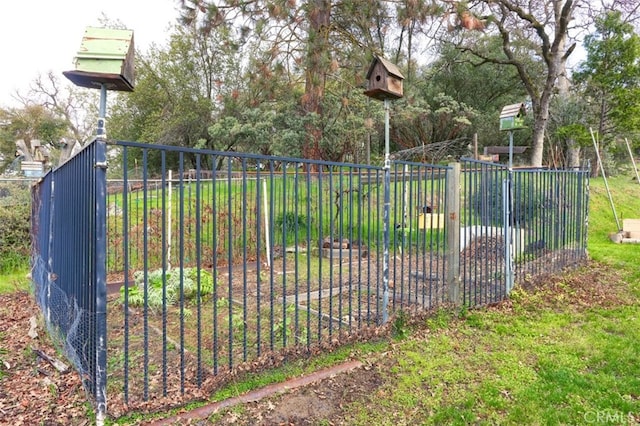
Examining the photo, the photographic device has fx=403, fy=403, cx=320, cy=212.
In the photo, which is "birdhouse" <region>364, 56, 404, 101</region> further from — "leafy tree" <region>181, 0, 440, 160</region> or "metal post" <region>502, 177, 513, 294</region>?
"leafy tree" <region>181, 0, 440, 160</region>

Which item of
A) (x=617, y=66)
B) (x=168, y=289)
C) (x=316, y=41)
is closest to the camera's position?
(x=168, y=289)

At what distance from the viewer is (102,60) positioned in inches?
87.0

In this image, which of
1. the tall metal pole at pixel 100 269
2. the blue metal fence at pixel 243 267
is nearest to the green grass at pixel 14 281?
the blue metal fence at pixel 243 267

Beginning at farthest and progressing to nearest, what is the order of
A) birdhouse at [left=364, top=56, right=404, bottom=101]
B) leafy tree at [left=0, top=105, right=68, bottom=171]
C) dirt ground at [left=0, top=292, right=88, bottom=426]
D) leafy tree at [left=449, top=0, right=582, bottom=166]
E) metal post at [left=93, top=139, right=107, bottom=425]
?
leafy tree at [left=0, top=105, right=68, bottom=171], leafy tree at [left=449, top=0, right=582, bottom=166], birdhouse at [left=364, top=56, right=404, bottom=101], dirt ground at [left=0, top=292, right=88, bottom=426], metal post at [left=93, top=139, right=107, bottom=425]

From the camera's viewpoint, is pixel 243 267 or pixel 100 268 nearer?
pixel 100 268

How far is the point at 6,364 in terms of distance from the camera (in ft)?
10.2

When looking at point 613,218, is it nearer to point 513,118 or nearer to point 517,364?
point 513,118

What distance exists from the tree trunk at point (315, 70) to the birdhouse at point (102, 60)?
20.6ft

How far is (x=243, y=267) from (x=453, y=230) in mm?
2390

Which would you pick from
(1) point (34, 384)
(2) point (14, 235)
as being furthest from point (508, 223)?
(2) point (14, 235)

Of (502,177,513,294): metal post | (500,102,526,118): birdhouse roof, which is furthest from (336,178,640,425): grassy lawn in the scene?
(500,102,526,118): birdhouse roof

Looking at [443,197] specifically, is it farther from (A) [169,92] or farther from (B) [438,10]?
(A) [169,92]

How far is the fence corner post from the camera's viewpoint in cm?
413

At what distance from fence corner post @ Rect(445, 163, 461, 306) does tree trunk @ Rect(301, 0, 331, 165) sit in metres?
4.94
